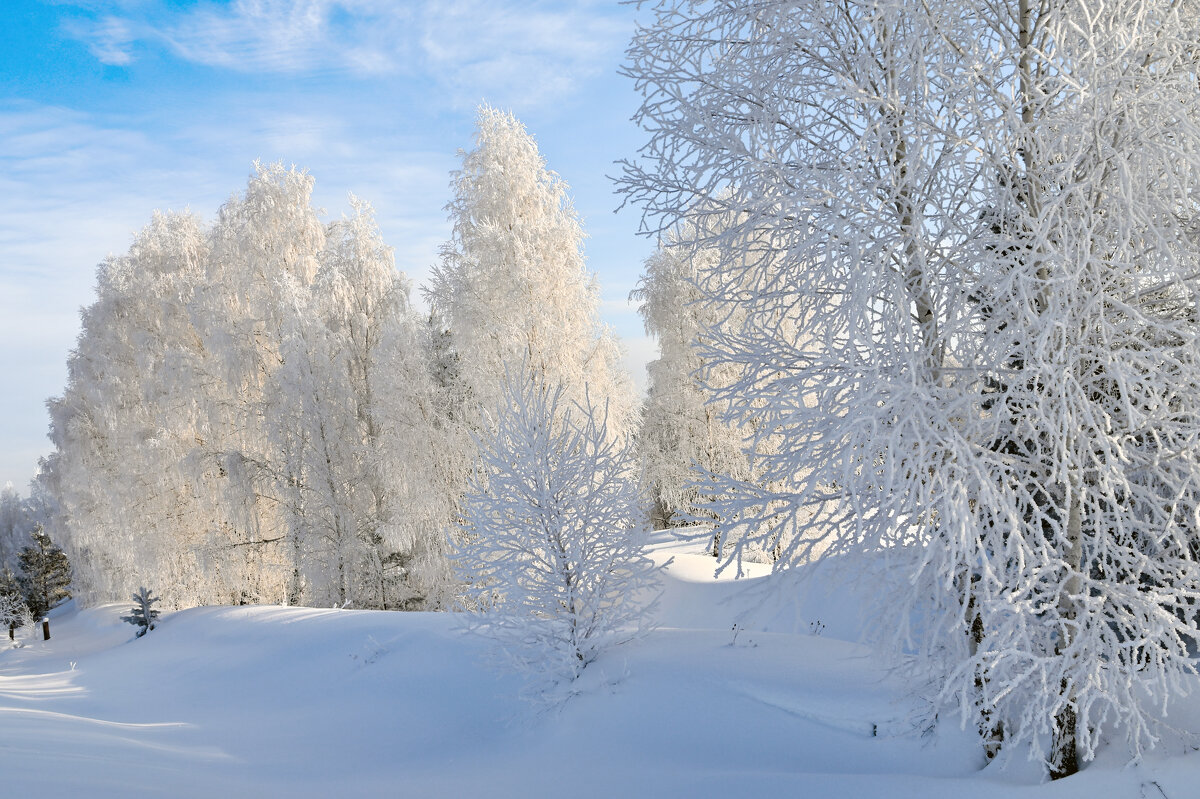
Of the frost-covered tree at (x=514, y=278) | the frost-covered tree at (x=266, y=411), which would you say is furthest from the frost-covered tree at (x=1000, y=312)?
the frost-covered tree at (x=266, y=411)

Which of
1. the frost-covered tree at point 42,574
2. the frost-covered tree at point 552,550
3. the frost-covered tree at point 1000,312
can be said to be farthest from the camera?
the frost-covered tree at point 42,574

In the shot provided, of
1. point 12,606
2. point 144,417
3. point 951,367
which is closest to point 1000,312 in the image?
point 951,367

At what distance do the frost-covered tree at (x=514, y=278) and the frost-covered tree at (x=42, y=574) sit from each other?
32.5 metres

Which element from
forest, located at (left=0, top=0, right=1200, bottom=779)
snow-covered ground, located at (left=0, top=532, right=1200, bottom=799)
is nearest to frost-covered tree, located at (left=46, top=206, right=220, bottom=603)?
snow-covered ground, located at (left=0, top=532, right=1200, bottom=799)

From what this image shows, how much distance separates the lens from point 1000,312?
3.84 m

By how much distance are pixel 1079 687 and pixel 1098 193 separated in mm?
2725

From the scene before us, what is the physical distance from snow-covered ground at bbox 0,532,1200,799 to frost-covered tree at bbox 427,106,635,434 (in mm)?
4794

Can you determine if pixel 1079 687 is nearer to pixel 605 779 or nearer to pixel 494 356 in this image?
→ pixel 605 779

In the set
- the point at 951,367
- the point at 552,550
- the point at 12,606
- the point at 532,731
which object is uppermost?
the point at 951,367

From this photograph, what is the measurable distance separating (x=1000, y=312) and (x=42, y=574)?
4509cm

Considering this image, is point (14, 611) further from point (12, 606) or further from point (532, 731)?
point (532, 731)

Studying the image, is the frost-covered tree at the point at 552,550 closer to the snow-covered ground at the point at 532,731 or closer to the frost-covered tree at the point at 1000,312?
the snow-covered ground at the point at 532,731

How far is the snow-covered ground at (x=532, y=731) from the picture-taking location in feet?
15.5

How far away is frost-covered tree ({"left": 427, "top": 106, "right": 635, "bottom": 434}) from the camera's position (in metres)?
13.2
